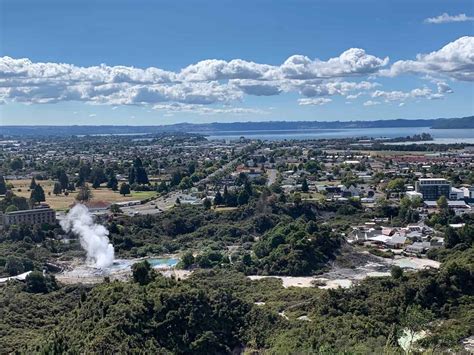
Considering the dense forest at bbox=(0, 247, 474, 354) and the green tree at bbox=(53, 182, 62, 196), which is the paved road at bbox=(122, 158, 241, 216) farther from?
the dense forest at bbox=(0, 247, 474, 354)

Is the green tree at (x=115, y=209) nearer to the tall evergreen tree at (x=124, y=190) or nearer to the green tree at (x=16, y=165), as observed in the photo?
the tall evergreen tree at (x=124, y=190)

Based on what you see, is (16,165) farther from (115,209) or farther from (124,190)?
(115,209)

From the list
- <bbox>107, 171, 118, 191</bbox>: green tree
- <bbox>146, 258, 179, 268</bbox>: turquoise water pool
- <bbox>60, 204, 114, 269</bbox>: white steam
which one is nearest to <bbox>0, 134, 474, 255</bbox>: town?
Answer: <bbox>107, 171, 118, 191</bbox>: green tree

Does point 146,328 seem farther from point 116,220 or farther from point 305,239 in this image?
point 116,220

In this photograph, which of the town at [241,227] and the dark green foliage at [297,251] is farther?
the town at [241,227]

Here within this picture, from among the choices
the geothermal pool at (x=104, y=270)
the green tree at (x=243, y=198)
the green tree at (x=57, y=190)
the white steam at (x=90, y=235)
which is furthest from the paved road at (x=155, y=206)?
the geothermal pool at (x=104, y=270)

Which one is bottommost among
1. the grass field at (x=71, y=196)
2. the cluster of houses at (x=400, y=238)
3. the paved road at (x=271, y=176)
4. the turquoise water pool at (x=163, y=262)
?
the turquoise water pool at (x=163, y=262)
